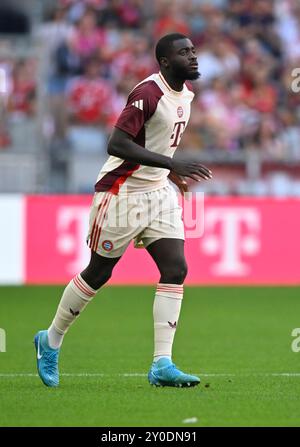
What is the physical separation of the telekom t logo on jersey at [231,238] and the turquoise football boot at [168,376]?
9.52m

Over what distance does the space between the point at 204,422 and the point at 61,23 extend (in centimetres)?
1540

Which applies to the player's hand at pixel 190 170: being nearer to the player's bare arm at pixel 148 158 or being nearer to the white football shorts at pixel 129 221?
the player's bare arm at pixel 148 158

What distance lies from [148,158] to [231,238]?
9909 mm

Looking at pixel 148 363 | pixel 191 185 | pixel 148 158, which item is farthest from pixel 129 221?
pixel 191 185

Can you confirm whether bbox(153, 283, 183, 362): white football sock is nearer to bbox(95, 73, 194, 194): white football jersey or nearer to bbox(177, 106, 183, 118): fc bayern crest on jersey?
bbox(95, 73, 194, 194): white football jersey

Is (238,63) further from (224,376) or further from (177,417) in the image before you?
(177,417)

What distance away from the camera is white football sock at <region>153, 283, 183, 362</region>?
7.50 meters

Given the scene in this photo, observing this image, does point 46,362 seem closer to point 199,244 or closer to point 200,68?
point 199,244

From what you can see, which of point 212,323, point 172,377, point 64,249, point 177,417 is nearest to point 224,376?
point 172,377

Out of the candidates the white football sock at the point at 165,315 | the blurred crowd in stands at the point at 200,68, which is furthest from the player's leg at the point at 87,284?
the blurred crowd in stands at the point at 200,68

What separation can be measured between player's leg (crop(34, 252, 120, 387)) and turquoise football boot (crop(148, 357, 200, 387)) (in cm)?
66

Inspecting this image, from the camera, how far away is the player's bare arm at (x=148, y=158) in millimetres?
7164

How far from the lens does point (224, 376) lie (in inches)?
323

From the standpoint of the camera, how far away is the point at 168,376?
738 cm
